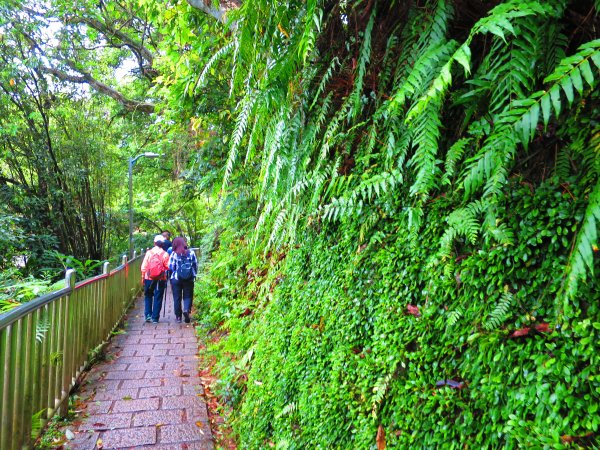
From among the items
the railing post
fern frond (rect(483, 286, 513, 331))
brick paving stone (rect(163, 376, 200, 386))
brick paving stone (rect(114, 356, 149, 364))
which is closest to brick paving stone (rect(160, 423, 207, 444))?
brick paving stone (rect(163, 376, 200, 386))

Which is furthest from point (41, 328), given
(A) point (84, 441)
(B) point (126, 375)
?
(B) point (126, 375)

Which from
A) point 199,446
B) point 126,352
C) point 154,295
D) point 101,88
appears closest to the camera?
point 199,446

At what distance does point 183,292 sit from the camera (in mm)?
7688

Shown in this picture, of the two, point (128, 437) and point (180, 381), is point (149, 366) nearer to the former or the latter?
point (180, 381)

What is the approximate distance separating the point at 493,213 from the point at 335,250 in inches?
52.7

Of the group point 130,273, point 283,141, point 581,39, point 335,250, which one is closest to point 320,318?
point 335,250

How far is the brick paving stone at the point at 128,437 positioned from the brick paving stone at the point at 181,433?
0.28 ft

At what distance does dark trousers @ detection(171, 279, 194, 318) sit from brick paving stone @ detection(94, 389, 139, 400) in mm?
3158

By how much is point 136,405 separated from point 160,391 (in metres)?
0.38

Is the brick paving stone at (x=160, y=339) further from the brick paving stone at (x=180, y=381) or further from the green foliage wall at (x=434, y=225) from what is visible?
the green foliage wall at (x=434, y=225)

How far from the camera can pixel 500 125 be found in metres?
1.47

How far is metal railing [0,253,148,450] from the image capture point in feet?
7.98

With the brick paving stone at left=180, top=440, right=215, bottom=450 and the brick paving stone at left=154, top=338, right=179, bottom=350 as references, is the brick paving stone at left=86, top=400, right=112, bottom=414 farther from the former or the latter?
the brick paving stone at left=154, top=338, right=179, bottom=350

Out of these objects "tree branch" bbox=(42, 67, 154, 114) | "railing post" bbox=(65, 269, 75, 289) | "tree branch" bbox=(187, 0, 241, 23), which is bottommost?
"railing post" bbox=(65, 269, 75, 289)
